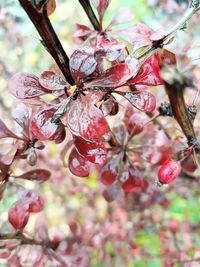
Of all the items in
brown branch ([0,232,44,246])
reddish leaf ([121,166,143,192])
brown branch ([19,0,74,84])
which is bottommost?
brown branch ([0,232,44,246])

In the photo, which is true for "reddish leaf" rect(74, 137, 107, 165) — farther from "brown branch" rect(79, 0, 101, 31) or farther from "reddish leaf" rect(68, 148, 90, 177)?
"brown branch" rect(79, 0, 101, 31)

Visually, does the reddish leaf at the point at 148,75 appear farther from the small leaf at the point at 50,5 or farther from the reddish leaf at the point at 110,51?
the small leaf at the point at 50,5

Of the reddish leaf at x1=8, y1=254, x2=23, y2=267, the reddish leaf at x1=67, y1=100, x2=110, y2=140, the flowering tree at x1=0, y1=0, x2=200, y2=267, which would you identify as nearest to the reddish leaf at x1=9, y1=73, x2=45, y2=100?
the flowering tree at x1=0, y1=0, x2=200, y2=267

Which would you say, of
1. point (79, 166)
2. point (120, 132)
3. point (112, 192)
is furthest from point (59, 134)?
point (112, 192)

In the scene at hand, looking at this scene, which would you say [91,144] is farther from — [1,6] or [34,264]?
[1,6]

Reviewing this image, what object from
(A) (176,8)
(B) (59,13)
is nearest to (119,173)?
(A) (176,8)

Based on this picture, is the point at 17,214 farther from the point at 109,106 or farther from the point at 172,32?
the point at 172,32
